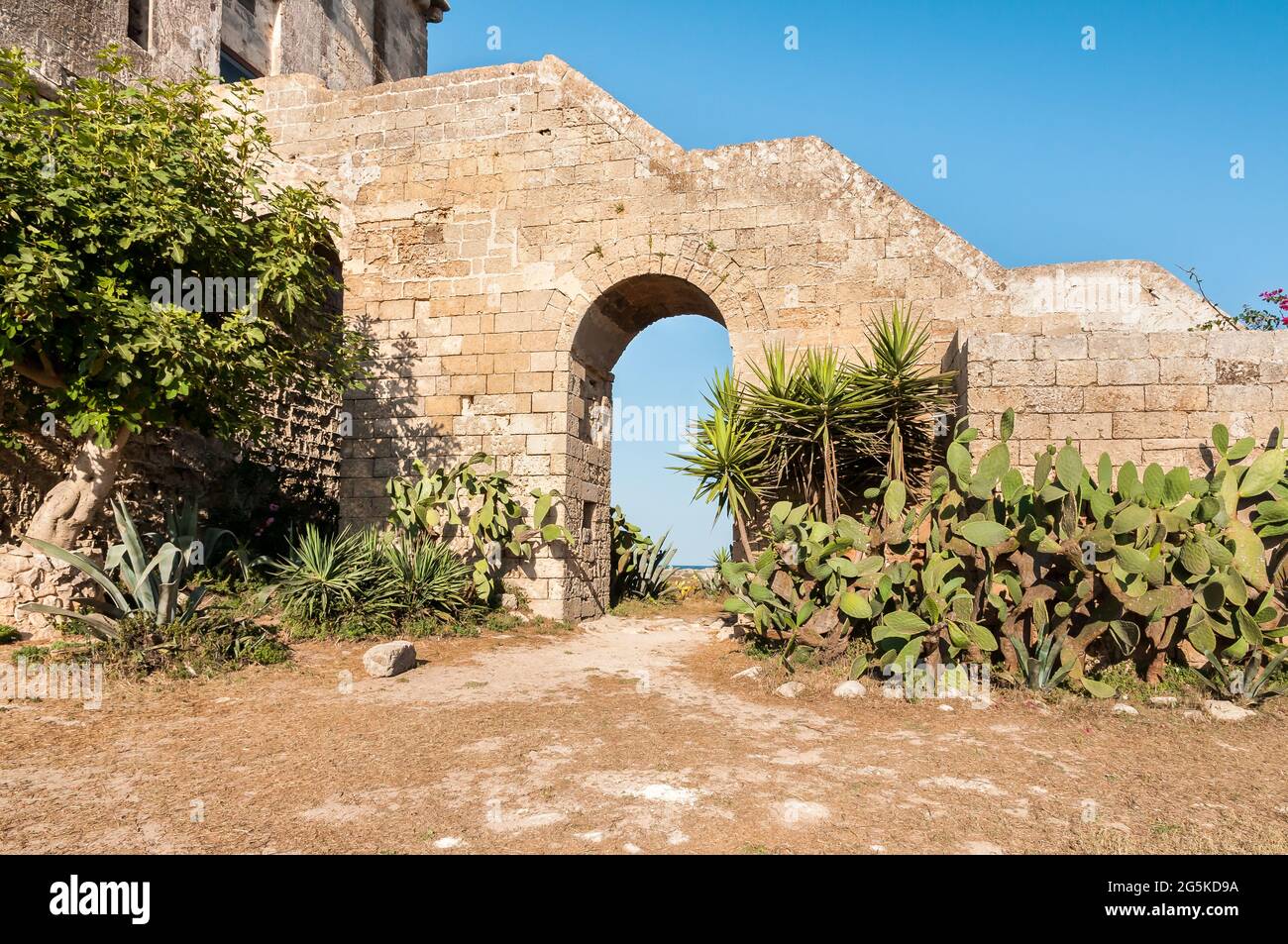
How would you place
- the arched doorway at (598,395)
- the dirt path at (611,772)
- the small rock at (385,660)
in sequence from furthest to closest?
1. the arched doorway at (598,395)
2. the small rock at (385,660)
3. the dirt path at (611,772)

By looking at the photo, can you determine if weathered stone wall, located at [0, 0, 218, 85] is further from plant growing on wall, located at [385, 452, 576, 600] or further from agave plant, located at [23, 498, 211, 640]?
plant growing on wall, located at [385, 452, 576, 600]

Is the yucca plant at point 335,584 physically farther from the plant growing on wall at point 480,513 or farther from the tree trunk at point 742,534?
the tree trunk at point 742,534

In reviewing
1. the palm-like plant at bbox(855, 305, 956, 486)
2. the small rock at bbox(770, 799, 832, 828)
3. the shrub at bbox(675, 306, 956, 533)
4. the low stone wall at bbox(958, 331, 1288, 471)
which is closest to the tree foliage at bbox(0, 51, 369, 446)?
the shrub at bbox(675, 306, 956, 533)

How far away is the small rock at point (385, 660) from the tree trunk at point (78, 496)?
9.23 ft

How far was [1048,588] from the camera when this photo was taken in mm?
5000

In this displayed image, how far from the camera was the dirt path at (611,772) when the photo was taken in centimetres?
299

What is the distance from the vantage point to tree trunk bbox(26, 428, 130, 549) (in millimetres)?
6605

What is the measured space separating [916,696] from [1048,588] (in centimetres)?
107

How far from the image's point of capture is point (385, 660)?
5.80 metres

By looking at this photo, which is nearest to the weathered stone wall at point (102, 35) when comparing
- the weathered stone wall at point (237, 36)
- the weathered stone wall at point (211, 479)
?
the weathered stone wall at point (237, 36)

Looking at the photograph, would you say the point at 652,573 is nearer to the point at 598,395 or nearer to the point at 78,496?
the point at 598,395

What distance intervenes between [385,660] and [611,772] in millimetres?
2683

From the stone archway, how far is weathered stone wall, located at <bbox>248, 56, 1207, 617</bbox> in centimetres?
3
